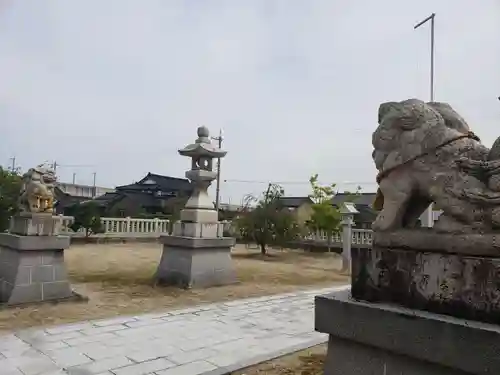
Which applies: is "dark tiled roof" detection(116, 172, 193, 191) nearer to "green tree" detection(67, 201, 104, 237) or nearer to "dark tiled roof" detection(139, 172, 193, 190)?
"dark tiled roof" detection(139, 172, 193, 190)

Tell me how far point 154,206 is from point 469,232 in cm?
2592

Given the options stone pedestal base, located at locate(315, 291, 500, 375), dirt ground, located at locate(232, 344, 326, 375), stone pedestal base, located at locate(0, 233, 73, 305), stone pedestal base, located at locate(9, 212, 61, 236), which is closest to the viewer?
stone pedestal base, located at locate(315, 291, 500, 375)

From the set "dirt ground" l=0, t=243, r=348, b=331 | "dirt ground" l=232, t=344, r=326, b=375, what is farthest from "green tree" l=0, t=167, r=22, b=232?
"dirt ground" l=232, t=344, r=326, b=375

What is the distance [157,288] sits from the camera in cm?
756

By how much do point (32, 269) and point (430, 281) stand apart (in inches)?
216

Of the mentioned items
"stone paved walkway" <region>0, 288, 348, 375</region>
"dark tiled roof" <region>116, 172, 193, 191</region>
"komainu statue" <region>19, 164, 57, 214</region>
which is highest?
"dark tiled roof" <region>116, 172, 193, 191</region>

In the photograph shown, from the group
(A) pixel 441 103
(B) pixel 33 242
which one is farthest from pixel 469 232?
(B) pixel 33 242

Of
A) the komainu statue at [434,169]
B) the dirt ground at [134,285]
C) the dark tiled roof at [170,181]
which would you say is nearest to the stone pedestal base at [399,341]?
the komainu statue at [434,169]

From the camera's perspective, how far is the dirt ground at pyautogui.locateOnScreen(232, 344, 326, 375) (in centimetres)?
354

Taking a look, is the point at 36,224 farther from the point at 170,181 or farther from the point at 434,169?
the point at 170,181

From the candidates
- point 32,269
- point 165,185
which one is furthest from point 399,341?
point 165,185

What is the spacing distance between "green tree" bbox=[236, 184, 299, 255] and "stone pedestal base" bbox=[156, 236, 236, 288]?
6868 mm

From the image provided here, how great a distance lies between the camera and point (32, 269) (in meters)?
5.90

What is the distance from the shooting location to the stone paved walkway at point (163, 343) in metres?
3.62
